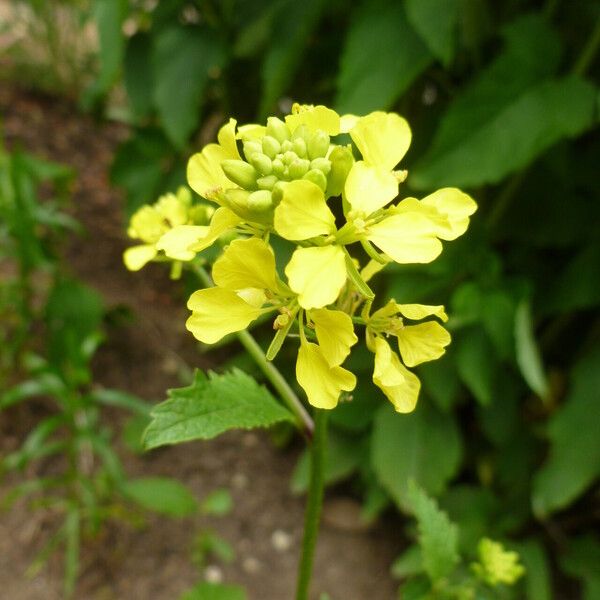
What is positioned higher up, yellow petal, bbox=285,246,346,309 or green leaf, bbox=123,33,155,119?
yellow petal, bbox=285,246,346,309

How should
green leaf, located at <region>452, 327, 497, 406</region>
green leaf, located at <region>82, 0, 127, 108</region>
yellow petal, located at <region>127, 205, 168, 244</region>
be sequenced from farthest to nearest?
1. green leaf, located at <region>82, 0, 127, 108</region>
2. green leaf, located at <region>452, 327, 497, 406</region>
3. yellow petal, located at <region>127, 205, 168, 244</region>

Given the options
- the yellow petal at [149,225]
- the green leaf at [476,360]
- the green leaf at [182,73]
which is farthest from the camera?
the green leaf at [182,73]

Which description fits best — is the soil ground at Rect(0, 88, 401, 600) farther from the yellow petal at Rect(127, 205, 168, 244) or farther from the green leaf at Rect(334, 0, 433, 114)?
the yellow petal at Rect(127, 205, 168, 244)

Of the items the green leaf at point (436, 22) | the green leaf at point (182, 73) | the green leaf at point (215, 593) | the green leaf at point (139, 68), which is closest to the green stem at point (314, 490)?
the green leaf at point (215, 593)

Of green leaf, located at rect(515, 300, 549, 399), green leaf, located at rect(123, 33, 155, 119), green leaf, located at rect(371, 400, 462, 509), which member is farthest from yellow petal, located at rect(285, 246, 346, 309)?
green leaf, located at rect(123, 33, 155, 119)

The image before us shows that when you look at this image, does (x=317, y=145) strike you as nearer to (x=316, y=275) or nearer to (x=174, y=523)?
(x=316, y=275)

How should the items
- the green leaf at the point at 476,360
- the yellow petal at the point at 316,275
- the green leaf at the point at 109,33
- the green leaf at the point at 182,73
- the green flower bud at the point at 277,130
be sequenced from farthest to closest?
the green leaf at the point at 182,73 < the green leaf at the point at 109,33 < the green leaf at the point at 476,360 < the green flower bud at the point at 277,130 < the yellow petal at the point at 316,275

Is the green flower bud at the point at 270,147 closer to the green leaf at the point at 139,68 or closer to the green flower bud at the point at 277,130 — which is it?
the green flower bud at the point at 277,130
